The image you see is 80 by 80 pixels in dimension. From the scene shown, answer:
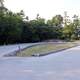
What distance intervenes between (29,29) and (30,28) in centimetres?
40

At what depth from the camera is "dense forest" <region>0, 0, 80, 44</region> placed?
42750mm

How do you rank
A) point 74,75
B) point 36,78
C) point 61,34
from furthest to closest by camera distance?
point 61,34 < point 74,75 < point 36,78

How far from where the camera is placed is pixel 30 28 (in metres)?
49.3

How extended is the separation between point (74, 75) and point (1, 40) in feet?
117

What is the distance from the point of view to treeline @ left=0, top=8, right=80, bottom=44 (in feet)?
140

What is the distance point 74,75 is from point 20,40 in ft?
129

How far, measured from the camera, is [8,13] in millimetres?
45250

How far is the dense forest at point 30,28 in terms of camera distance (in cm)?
4275

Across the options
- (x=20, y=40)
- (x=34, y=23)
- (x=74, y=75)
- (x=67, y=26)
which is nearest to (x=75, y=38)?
(x=67, y=26)

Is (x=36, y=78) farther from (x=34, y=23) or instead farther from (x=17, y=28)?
(x=34, y=23)

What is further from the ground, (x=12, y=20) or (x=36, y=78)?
(x=12, y=20)

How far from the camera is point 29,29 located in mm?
49000

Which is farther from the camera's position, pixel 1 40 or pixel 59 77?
pixel 1 40

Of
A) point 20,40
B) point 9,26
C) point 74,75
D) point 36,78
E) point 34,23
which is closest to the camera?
point 36,78
